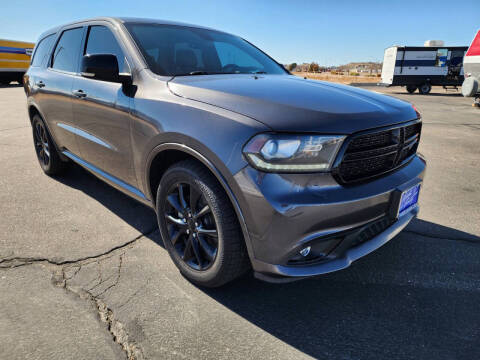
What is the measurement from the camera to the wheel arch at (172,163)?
178cm

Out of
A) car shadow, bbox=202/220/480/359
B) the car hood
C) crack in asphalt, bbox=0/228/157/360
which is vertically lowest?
car shadow, bbox=202/220/480/359

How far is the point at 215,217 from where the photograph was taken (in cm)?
190

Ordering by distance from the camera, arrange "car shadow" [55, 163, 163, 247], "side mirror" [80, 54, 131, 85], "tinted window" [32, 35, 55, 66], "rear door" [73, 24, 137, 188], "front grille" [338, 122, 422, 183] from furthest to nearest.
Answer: "tinted window" [32, 35, 55, 66]
"car shadow" [55, 163, 163, 247]
"rear door" [73, 24, 137, 188]
"side mirror" [80, 54, 131, 85]
"front grille" [338, 122, 422, 183]

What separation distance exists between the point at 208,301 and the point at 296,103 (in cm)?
130

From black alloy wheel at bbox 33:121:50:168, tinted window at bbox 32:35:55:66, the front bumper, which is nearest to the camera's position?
the front bumper

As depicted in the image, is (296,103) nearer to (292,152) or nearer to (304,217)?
(292,152)

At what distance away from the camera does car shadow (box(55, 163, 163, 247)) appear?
3.09 m

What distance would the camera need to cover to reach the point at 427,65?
20.8 m

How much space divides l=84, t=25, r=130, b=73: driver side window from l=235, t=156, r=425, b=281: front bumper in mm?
1531

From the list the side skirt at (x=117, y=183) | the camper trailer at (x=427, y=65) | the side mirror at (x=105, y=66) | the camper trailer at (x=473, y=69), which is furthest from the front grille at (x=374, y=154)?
the camper trailer at (x=427, y=65)

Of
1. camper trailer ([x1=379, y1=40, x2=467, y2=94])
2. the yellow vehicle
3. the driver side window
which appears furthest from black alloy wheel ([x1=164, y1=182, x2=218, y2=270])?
the yellow vehicle

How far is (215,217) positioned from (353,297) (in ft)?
3.40

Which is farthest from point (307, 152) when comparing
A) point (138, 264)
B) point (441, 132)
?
point (441, 132)

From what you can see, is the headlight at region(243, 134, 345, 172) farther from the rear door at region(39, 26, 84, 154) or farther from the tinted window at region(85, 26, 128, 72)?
the rear door at region(39, 26, 84, 154)
